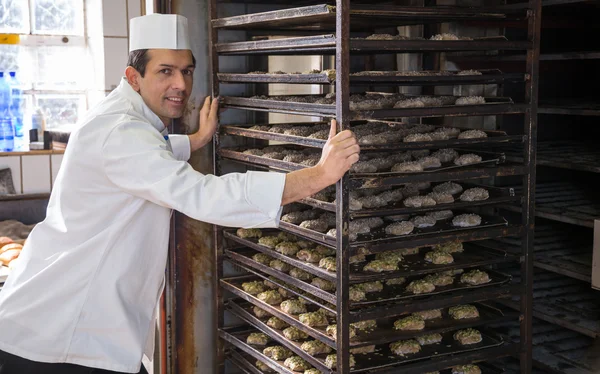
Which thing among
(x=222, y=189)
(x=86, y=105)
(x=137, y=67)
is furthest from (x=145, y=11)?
(x=86, y=105)

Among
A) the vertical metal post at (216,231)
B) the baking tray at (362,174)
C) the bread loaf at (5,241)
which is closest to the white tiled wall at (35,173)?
the bread loaf at (5,241)

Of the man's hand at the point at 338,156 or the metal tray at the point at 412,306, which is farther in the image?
the metal tray at the point at 412,306

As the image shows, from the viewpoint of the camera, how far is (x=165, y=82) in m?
2.49

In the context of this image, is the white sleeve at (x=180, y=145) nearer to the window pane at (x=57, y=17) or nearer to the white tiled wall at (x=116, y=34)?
the white tiled wall at (x=116, y=34)

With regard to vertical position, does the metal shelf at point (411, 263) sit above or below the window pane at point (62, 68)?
below

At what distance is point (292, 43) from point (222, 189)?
22.0 inches

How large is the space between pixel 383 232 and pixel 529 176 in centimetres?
57

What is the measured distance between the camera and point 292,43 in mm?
2314

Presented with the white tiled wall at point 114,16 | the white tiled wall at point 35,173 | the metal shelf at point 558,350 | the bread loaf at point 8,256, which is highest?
the white tiled wall at point 114,16

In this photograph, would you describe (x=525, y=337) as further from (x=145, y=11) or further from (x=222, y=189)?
(x=145, y=11)

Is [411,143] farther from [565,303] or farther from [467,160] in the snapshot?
[565,303]

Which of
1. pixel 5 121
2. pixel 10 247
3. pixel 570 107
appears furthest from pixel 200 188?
pixel 5 121

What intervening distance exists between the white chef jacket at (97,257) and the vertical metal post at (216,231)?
56cm

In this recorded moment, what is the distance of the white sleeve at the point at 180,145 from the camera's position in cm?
292
